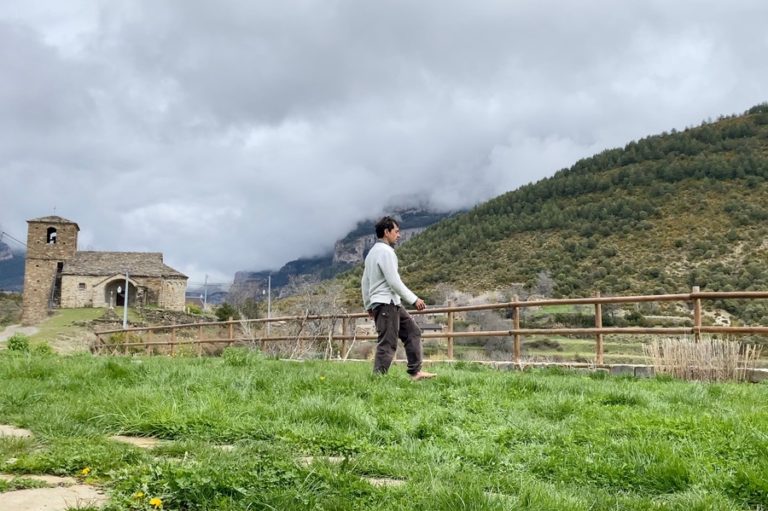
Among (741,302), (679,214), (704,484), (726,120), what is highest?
(726,120)

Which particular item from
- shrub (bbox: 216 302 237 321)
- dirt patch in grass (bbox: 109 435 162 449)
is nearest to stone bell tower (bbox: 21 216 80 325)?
shrub (bbox: 216 302 237 321)

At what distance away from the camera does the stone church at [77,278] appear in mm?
50219

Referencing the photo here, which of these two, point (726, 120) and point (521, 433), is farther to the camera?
point (726, 120)

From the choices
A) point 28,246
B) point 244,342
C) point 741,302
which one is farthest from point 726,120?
point 28,246

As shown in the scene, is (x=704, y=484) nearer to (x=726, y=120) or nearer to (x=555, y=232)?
(x=555, y=232)

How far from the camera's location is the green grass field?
2.49 metres

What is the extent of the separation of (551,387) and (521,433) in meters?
2.11

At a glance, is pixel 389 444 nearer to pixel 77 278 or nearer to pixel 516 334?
pixel 516 334

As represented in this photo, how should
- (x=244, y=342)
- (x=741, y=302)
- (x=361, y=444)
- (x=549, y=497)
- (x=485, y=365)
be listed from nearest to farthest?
(x=549, y=497) < (x=361, y=444) < (x=485, y=365) < (x=244, y=342) < (x=741, y=302)

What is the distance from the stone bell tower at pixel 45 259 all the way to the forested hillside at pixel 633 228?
94.5 feet

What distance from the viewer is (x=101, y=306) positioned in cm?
4984

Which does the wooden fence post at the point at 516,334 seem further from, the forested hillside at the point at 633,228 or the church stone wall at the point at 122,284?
the church stone wall at the point at 122,284

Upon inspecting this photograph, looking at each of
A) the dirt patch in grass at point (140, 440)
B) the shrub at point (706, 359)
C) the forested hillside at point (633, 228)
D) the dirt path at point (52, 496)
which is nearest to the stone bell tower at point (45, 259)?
the forested hillside at point (633, 228)

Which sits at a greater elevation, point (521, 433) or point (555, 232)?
point (555, 232)
